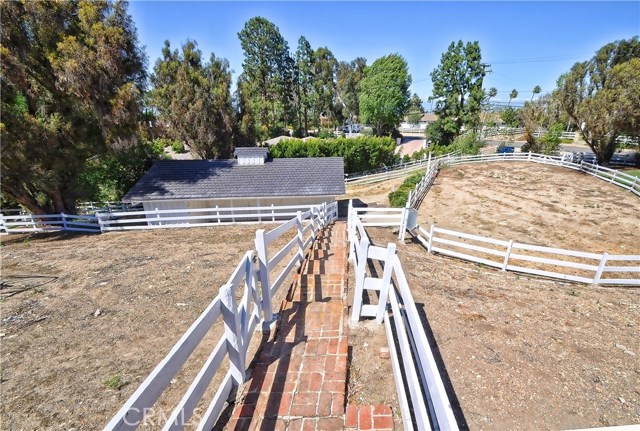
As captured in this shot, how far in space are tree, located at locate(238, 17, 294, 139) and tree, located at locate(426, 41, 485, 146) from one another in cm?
2346

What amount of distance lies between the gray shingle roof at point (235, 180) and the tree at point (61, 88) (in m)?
2.72

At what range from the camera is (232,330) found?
2.62 meters

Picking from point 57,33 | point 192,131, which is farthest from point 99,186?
point 57,33

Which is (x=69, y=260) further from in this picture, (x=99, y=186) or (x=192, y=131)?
(x=192, y=131)

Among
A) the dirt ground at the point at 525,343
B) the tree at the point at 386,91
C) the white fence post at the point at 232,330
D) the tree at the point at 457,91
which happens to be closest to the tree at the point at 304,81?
the tree at the point at 386,91

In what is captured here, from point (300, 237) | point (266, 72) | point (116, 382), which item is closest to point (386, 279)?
point (300, 237)

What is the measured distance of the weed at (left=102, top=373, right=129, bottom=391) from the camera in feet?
12.1

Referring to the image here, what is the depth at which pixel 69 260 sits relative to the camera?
9.09 meters

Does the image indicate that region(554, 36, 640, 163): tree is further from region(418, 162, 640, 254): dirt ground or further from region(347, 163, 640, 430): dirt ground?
region(347, 163, 640, 430): dirt ground

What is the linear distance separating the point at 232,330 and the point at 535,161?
32.8m

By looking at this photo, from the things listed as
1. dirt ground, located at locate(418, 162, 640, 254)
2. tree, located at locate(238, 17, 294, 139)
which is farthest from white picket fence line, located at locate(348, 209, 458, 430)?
tree, located at locate(238, 17, 294, 139)

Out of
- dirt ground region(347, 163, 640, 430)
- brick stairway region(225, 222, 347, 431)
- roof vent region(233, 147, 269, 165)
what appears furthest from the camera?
roof vent region(233, 147, 269, 165)

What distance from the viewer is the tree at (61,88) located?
11.2 m

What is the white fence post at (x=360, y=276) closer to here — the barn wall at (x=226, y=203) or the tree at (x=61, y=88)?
the barn wall at (x=226, y=203)
